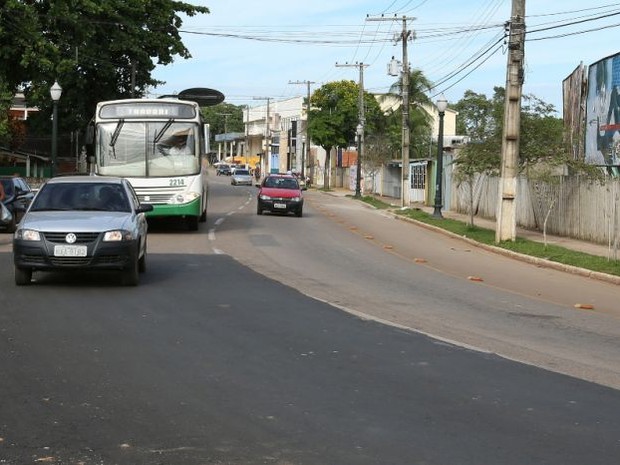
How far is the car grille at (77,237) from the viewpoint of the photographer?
1237cm

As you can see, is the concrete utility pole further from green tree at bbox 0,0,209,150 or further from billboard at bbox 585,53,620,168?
green tree at bbox 0,0,209,150

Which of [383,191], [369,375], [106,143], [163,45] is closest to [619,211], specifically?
[106,143]

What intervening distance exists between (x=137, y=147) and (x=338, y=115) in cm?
6100

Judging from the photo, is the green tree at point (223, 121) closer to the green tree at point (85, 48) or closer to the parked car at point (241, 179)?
the parked car at point (241, 179)

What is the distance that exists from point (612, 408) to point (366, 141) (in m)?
64.3

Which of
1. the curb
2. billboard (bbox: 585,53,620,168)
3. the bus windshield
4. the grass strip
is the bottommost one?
the curb

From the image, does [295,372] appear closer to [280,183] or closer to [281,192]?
[281,192]

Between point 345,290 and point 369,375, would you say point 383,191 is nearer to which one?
point 345,290

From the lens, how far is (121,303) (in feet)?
38.3

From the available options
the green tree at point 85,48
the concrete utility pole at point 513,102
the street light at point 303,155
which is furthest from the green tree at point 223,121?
the concrete utility pole at point 513,102

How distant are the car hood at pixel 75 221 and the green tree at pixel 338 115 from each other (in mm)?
68140

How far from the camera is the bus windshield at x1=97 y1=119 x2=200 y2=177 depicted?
22562 mm

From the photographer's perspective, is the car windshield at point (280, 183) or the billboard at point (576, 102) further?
the car windshield at point (280, 183)

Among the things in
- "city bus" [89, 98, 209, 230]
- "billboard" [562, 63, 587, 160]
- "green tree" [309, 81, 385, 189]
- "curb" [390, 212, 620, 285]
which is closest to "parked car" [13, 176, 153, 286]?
"city bus" [89, 98, 209, 230]
